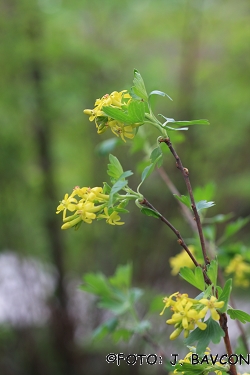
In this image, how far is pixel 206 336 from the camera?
0.43 m

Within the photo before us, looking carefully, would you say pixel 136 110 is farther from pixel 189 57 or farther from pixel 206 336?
pixel 189 57

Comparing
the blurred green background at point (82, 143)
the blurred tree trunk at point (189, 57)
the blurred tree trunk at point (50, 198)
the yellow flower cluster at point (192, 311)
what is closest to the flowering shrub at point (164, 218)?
the yellow flower cluster at point (192, 311)

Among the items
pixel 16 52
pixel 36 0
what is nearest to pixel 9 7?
pixel 36 0

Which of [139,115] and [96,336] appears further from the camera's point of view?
[96,336]

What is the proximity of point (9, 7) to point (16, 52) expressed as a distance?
30 centimetres

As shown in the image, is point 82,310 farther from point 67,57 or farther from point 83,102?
Answer: point 67,57

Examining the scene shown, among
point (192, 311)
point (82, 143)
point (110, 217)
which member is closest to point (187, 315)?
point (192, 311)

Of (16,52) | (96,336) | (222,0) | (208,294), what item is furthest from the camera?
(222,0)

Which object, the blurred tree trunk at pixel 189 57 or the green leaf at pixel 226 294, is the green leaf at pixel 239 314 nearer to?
the green leaf at pixel 226 294

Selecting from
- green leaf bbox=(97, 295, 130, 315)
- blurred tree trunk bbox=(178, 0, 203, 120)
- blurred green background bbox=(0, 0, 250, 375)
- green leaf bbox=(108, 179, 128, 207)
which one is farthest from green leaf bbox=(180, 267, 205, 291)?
blurred tree trunk bbox=(178, 0, 203, 120)

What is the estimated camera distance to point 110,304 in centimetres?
85

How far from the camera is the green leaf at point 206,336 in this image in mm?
420

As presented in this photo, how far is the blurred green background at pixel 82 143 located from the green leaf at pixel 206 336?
1.53m

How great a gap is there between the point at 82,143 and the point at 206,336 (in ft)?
7.69
